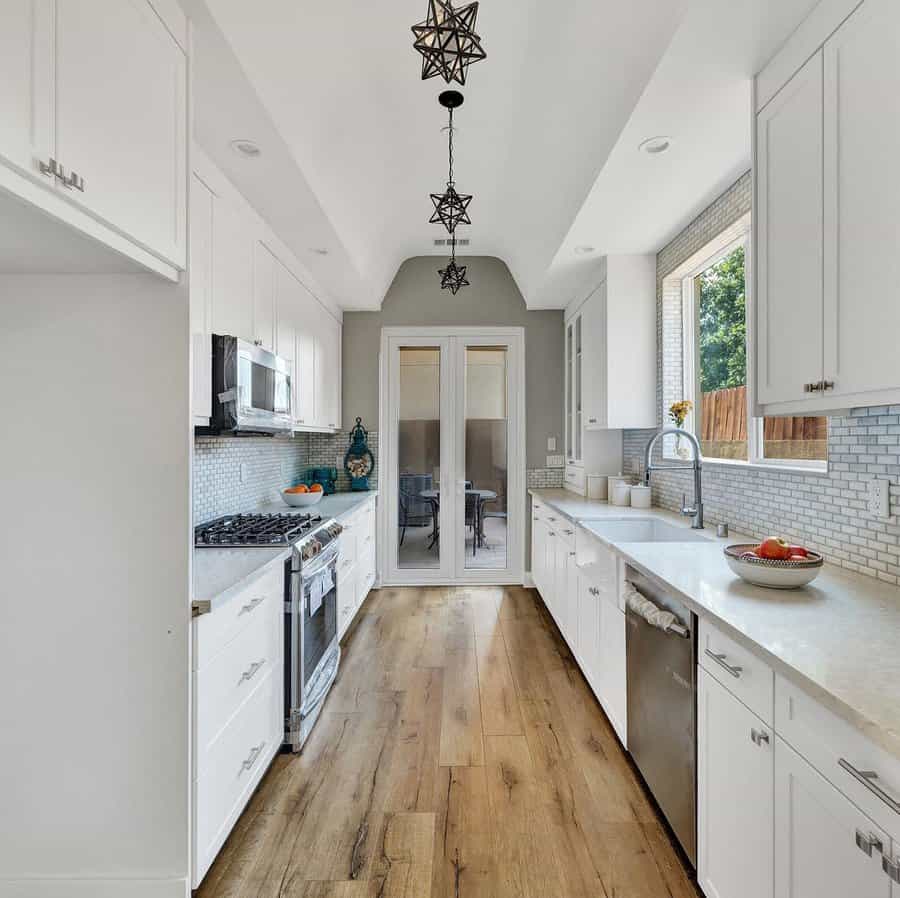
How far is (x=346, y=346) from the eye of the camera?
4.87m

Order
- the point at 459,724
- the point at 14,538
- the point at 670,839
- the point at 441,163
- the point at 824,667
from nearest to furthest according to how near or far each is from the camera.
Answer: the point at 824,667 → the point at 14,538 → the point at 670,839 → the point at 459,724 → the point at 441,163

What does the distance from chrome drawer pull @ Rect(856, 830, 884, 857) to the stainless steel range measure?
1.92 meters

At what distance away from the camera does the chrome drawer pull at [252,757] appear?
6.01 ft

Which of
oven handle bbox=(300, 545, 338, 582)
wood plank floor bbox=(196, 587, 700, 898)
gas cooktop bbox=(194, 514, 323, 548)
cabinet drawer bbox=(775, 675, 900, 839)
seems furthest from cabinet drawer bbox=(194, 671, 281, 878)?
cabinet drawer bbox=(775, 675, 900, 839)

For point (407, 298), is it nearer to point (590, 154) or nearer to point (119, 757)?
point (590, 154)

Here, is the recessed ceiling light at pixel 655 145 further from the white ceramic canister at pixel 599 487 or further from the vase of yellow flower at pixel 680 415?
the white ceramic canister at pixel 599 487

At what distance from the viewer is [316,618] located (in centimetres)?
257

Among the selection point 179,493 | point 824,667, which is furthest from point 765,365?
point 179,493

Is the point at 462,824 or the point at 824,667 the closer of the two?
the point at 824,667

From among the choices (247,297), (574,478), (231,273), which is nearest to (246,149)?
(231,273)

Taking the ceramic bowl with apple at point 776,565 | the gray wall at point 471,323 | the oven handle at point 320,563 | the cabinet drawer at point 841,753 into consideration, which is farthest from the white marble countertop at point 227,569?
the gray wall at point 471,323

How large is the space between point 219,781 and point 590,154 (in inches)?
110

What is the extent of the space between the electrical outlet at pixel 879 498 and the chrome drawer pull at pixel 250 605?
2066 millimetres

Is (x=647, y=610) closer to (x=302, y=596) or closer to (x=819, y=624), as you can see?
(x=819, y=624)
